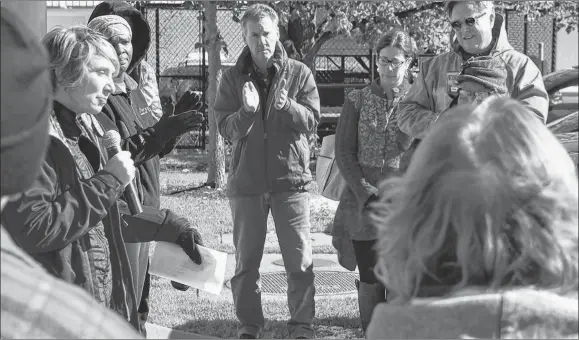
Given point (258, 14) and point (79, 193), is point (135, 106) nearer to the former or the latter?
point (258, 14)

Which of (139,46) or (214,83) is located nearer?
(139,46)

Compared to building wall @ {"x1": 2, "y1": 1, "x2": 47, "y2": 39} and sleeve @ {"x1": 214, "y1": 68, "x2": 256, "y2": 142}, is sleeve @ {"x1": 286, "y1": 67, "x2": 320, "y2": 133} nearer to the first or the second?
sleeve @ {"x1": 214, "y1": 68, "x2": 256, "y2": 142}

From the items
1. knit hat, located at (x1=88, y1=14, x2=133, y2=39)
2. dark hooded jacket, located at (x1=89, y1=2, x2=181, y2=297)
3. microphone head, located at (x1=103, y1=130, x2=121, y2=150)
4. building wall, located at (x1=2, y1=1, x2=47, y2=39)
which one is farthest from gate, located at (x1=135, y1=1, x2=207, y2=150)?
building wall, located at (x1=2, y1=1, x2=47, y2=39)

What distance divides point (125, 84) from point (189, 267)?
3.32 feet

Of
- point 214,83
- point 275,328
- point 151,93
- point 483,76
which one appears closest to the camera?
point 483,76

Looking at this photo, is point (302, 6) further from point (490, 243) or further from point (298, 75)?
point (490, 243)

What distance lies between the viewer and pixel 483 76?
3.81 m

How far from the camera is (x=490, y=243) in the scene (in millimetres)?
1377

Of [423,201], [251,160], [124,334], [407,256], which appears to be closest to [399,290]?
[407,256]

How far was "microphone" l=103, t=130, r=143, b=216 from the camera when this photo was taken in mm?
3407

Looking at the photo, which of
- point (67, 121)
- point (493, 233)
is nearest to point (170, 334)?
point (67, 121)

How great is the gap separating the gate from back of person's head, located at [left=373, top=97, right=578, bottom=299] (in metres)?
11.9

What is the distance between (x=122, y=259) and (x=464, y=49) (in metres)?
2.00

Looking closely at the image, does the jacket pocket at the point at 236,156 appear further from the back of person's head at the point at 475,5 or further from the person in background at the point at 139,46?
the back of person's head at the point at 475,5
